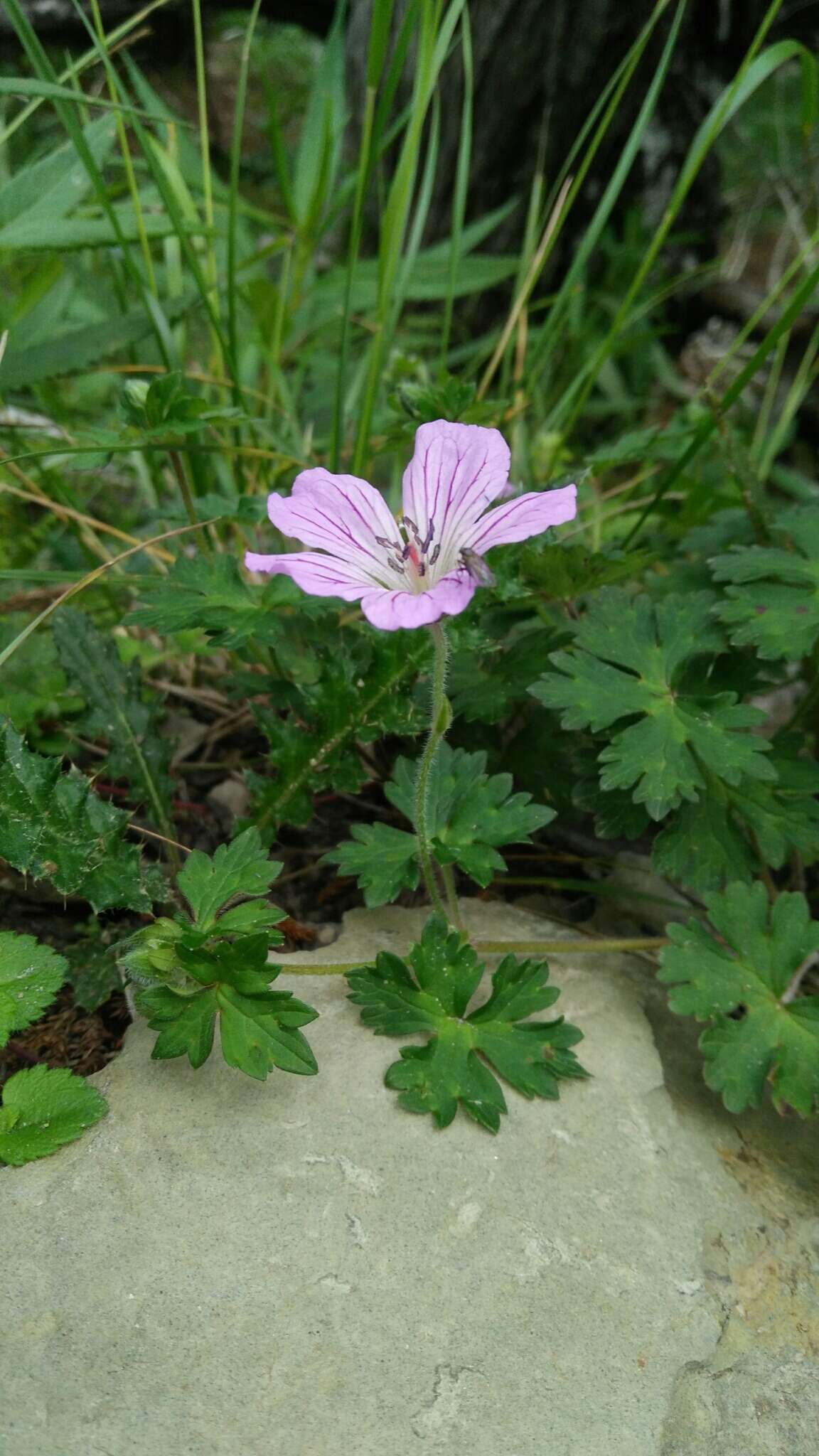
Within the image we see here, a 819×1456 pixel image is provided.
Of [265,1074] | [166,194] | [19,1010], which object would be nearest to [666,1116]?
[265,1074]

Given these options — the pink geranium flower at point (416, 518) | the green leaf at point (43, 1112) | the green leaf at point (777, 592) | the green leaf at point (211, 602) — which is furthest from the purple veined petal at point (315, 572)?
the green leaf at point (777, 592)

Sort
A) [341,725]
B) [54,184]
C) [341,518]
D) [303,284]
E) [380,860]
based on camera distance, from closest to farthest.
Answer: [341,518], [380,860], [341,725], [54,184], [303,284]

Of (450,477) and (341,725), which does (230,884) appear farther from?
(450,477)

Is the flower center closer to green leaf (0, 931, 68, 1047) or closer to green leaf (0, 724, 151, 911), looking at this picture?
green leaf (0, 724, 151, 911)

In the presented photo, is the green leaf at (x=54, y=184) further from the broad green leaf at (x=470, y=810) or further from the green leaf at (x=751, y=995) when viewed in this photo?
the green leaf at (x=751, y=995)

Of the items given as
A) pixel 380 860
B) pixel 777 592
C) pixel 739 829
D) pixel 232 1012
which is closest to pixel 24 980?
pixel 232 1012

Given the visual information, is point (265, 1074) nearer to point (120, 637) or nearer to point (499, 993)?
point (499, 993)

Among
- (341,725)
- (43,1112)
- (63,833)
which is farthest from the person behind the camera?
(341,725)

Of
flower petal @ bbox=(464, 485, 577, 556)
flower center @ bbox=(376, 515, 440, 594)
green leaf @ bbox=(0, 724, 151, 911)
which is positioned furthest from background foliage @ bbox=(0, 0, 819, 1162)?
flower petal @ bbox=(464, 485, 577, 556)
